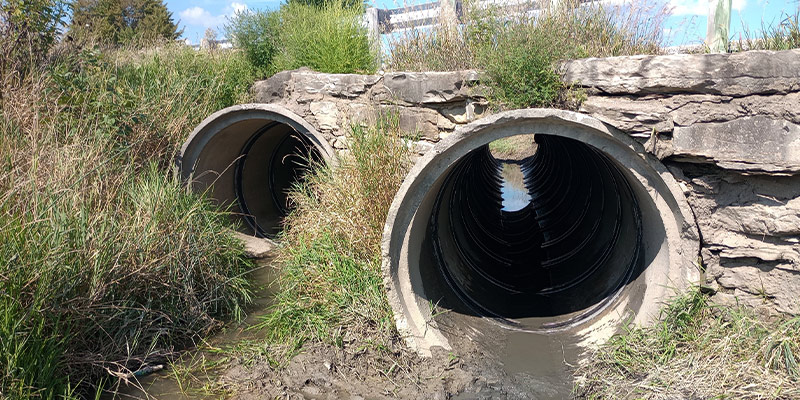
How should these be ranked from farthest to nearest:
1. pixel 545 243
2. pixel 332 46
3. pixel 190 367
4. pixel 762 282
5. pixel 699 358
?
pixel 545 243 < pixel 332 46 < pixel 190 367 < pixel 762 282 < pixel 699 358

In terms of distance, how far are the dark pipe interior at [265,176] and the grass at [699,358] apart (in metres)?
4.79

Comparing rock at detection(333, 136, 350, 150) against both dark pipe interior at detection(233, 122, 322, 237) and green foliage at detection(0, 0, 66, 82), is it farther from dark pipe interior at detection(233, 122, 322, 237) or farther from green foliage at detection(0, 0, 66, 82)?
green foliage at detection(0, 0, 66, 82)

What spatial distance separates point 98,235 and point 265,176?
4.43 metres

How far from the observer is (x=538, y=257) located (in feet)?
23.7

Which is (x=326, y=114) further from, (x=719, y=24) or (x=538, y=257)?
(x=719, y=24)

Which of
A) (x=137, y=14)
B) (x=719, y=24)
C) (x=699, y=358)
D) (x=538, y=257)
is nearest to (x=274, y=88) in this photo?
(x=538, y=257)

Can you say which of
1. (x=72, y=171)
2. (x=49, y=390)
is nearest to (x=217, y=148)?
(x=72, y=171)

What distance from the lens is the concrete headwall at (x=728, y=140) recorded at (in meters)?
3.82

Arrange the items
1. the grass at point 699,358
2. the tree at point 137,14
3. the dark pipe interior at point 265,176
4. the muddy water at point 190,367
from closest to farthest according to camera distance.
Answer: the grass at point 699,358 → the muddy water at point 190,367 → the dark pipe interior at point 265,176 → the tree at point 137,14

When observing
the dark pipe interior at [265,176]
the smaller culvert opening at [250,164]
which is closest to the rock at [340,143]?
the smaller culvert opening at [250,164]

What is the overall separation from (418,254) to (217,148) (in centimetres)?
353

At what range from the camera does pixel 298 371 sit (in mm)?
4434

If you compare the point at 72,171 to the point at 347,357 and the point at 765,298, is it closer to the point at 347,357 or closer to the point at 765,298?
the point at 347,357

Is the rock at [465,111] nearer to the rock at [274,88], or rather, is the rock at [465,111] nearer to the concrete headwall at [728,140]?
the concrete headwall at [728,140]
